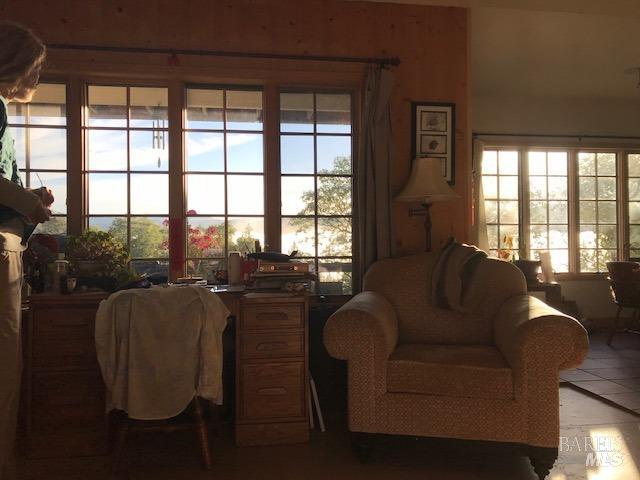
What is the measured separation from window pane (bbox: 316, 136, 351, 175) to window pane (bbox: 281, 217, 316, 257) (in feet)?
1.24

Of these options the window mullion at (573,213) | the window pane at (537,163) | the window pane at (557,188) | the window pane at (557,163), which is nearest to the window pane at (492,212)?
the window pane at (537,163)

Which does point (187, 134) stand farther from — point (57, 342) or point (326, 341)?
point (326, 341)

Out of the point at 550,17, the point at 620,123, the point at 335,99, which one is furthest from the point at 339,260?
the point at 620,123

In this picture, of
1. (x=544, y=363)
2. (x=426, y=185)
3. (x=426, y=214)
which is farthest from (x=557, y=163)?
(x=544, y=363)

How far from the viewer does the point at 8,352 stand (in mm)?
1316

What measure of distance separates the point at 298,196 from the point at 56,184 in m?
1.54

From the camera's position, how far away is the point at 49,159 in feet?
10.2

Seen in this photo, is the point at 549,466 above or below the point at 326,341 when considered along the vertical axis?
below

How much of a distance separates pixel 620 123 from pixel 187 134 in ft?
18.0

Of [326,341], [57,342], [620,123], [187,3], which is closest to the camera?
[326,341]

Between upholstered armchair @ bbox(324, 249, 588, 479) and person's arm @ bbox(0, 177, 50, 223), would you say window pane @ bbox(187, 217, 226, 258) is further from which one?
person's arm @ bbox(0, 177, 50, 223)

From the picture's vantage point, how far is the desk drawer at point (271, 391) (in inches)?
98.2

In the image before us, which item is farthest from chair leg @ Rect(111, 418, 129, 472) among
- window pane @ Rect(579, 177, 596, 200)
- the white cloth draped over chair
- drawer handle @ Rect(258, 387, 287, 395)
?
window pane @ Rect(579, 177, 596, 200)

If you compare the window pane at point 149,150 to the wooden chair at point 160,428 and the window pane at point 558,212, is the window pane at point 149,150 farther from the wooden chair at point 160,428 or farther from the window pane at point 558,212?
the window pane at point 558,212
